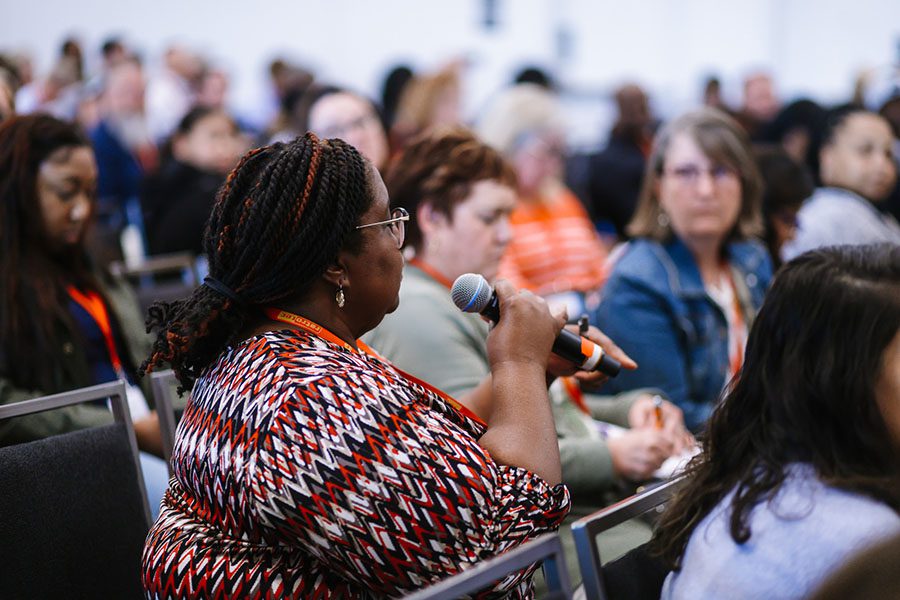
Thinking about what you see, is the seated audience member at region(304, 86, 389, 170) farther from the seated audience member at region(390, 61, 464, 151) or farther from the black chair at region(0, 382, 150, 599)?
the black chair at region(0, 382, 150, 599)

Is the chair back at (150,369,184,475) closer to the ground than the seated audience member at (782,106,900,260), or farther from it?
farther from it

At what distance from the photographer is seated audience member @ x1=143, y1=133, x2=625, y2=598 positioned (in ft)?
4.09

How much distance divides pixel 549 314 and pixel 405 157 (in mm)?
1093

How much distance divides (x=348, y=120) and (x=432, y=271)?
5.10 feet

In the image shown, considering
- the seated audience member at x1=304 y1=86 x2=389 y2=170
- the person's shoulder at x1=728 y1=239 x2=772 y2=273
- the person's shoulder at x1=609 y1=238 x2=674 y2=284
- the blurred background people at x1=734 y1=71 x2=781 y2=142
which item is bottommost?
the blurred background people at x1=734 y1=71 x2=781 y2=142

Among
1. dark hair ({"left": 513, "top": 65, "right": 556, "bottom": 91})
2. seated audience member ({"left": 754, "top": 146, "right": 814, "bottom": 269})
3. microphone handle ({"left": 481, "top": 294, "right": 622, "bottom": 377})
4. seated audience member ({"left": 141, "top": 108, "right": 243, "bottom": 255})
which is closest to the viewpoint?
microphone handle ({"left": 481, "top": 294, "right": 622, "bottom": 377})

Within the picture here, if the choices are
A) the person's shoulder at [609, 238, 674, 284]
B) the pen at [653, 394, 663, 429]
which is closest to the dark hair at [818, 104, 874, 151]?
the person's shoulder at [609, 238, 674, 284]

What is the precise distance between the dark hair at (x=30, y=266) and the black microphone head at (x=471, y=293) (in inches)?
52.3

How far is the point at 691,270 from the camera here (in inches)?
117

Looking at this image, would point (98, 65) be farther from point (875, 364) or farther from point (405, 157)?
point (875, 364)

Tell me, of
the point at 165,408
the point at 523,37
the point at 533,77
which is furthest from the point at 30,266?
the point at 523,37

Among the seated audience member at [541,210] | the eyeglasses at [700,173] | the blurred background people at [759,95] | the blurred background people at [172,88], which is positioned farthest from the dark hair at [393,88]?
the eyeglasses at [700,173]

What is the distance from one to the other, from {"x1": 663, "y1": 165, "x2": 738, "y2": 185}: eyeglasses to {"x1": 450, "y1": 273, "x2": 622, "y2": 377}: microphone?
1.46 m

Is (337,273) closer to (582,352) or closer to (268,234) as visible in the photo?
(268,234)
